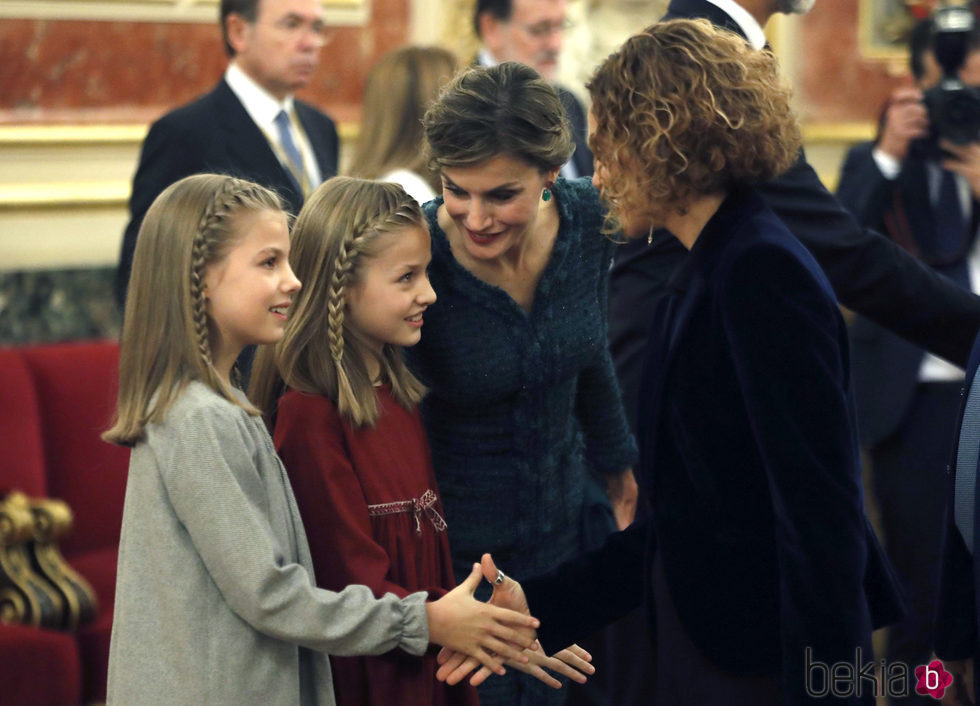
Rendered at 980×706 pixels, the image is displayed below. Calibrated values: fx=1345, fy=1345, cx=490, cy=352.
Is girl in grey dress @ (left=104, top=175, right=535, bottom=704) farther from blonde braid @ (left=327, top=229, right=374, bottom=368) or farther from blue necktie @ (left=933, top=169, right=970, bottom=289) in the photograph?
blue necktie @ (left=933, top=169, right=970, bottom=289)

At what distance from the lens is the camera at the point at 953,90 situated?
3.69 meters

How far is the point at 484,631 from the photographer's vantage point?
2141 mm

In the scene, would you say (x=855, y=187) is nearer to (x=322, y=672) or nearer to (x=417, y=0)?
(x=417, y=0)

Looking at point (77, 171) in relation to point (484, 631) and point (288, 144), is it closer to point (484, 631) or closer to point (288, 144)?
point (288, 144)

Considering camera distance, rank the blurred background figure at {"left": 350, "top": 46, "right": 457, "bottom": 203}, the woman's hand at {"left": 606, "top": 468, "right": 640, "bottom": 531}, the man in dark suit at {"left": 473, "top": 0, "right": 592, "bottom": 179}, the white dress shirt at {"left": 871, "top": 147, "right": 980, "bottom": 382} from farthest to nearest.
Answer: the man in dark suit at {"left": 473, "top": 0, "right": 592, "bottom": 179} → the blurred background figure at {"left": 350, "top": 46, "right": 457, "bottom": 203} → the white dress shirt at {"left": 871, "top": 147, "right": 980, "bottom": 382} → the woman's hand at {"left": 606, "top": 468, "right": 640, "bottom": 531}

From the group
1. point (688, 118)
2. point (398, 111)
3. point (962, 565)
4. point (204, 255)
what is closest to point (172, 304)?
point (204, 255)

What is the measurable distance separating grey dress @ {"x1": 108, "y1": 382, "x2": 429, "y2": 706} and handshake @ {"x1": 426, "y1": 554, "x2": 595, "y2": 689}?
0.14 meters

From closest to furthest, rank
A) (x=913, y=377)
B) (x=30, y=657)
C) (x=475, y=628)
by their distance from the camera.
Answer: (x=475, y=628) → (x=30, y=657) → (x=913, y=377)

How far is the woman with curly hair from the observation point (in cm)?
189

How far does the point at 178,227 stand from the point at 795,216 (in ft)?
4.56

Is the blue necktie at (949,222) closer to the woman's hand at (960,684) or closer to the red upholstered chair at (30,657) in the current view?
the woman's hand at (960,684)

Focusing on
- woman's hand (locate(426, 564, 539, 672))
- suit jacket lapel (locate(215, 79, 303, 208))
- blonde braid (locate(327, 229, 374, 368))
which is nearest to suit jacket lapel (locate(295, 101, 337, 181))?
suit jacket lapel (locate(215, 79, 303, 208))

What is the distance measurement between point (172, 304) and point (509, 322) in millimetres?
→ 663

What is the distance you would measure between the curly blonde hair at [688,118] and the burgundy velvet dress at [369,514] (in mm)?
553
